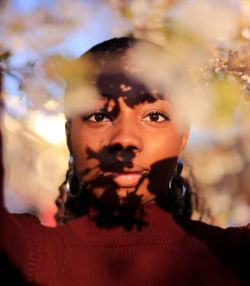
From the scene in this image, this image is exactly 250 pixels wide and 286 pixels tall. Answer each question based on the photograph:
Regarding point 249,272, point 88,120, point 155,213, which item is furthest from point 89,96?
point 249,272

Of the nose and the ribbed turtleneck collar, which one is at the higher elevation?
the nose

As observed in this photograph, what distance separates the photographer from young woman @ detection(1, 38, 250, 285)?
2150 millimetres

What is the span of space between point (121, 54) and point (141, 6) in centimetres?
40

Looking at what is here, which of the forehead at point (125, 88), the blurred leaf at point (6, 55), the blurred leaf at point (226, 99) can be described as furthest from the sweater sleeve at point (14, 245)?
the blurred leaf at point (226, 99)

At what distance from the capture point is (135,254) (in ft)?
A: 7.35

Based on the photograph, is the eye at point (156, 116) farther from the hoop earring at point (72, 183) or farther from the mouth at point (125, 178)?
the hoop earring at point (72, 183)

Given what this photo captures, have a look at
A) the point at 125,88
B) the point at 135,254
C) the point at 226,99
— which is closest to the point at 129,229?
the point at 135,254

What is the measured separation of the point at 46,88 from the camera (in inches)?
103

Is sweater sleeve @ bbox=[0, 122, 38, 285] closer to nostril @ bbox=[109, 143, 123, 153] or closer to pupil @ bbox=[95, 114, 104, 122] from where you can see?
nostril @ bbox=[109, 143, 123, 153]

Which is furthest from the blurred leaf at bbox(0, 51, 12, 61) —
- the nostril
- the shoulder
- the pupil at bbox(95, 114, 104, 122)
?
the shoulder

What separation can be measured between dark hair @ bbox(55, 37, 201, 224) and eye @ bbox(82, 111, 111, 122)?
0.40 meters

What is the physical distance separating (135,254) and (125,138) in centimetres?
76

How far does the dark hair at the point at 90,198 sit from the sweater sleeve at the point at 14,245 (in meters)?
0.64

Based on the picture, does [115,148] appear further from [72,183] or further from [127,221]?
[72,183]
